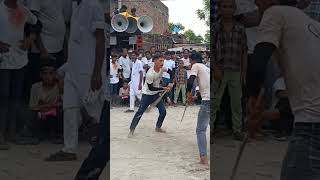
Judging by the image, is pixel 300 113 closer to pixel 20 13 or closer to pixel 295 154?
pixel 295 154

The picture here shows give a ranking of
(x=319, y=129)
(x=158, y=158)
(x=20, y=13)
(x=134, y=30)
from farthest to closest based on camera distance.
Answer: (x=158, y=158), (x=134, y=30), (x=20, y=13), (x=319, y=129)

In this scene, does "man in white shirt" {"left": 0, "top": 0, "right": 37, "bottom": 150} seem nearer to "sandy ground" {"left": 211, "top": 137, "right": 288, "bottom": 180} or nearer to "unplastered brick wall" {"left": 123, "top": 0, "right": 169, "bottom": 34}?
"unplastered brick wall" {"left": 123, "top": 0, "right": 169, "bottom": 34}

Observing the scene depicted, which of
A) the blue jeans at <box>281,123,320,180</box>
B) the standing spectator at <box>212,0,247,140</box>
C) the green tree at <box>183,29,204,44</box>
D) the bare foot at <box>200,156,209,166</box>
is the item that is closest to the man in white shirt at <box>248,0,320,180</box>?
the blue jeans at <box>281,123,320,180</box>

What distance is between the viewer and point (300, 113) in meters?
2.26

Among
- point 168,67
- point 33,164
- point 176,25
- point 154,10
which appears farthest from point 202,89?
point 33,164

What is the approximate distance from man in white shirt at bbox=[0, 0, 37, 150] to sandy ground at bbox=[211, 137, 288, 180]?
4.34ft

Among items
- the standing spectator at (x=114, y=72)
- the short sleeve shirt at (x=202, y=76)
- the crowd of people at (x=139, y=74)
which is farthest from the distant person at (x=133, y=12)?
the short sleeve shirt at (x=202, y=76)

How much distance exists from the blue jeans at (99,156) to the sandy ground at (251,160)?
0.71 m

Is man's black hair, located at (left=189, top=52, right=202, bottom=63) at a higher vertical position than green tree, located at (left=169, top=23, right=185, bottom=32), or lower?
lower

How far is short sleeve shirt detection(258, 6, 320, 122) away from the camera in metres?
2.23

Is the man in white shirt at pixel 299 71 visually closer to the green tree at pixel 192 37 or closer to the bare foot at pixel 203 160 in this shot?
the green tree at pixel 192 37

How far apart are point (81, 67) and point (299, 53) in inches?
56.6

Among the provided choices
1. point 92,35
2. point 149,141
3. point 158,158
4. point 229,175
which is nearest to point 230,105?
point 229,175

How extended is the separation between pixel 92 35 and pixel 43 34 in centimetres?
32
